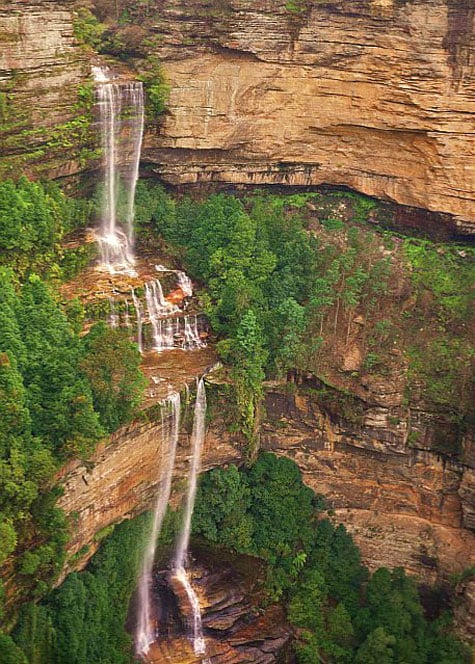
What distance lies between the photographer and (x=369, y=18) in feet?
65.1

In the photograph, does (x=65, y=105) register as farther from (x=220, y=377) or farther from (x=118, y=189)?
(x=220, y=377)

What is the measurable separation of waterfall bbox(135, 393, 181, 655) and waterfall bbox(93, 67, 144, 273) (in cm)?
472

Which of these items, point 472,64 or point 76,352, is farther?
point 472,64

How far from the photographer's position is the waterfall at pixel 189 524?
17.7 meters

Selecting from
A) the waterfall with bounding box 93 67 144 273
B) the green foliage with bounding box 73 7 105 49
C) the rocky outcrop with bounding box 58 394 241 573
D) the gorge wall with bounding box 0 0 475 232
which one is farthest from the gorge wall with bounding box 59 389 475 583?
the green foliage with bounding box 73 7 105 49

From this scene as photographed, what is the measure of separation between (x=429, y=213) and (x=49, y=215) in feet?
32.7

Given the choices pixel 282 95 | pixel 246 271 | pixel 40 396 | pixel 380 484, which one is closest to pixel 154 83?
pixel 282 95

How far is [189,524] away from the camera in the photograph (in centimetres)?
1814

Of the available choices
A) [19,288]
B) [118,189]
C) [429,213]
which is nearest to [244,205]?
[118,189]

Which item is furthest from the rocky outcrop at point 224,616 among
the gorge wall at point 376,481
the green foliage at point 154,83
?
the green foliage at point 154,83

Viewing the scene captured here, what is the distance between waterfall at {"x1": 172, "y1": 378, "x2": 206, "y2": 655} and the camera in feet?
58.0

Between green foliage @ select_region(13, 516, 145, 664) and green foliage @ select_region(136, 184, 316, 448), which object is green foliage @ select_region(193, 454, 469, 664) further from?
green foliage @ select_region(13, 516, 145, 664)

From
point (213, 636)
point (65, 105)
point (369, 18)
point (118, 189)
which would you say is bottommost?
point (213, 636)

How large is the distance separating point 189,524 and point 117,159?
30.8ft
